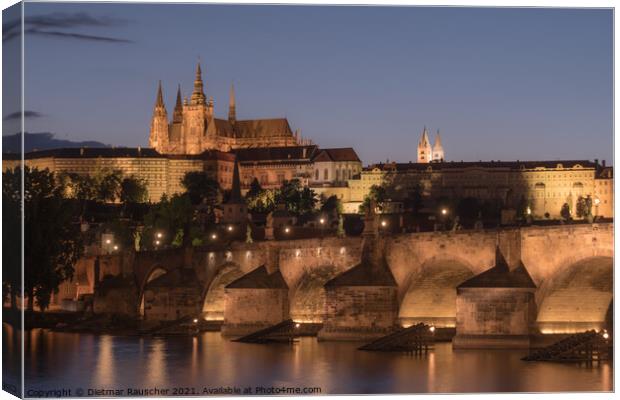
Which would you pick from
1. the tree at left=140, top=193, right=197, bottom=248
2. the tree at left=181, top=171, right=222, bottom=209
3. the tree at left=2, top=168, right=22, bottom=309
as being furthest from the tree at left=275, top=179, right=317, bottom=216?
the tree at left=2, top=168, right=22, bottom=309

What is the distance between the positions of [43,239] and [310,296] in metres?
9.98

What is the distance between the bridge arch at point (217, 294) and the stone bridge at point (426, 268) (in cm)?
4

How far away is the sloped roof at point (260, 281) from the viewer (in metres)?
55.4

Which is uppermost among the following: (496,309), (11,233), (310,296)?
(11,233)

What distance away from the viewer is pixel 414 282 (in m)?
49.1

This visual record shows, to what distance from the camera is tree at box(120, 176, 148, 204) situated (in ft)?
504

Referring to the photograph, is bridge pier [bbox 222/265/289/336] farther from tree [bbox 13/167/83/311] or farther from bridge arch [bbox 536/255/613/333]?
bridge arch [bbox 536/255/613/333]

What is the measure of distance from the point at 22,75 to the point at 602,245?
17536 mm

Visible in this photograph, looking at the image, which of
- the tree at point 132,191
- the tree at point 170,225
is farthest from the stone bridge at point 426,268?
the tree at point 132,191

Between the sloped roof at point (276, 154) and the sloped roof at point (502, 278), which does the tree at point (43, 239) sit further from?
the sloped roof at point (276, 154)

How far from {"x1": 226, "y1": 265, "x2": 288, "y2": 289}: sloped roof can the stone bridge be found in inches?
13.3

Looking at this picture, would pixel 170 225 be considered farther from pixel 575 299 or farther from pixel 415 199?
pixel 415 199

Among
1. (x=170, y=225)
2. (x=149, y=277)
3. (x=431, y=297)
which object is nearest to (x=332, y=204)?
(x=170, y=225)

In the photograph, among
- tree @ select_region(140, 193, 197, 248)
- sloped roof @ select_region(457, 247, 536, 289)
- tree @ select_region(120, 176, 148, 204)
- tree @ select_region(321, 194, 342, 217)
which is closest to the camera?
sloped roof @ select_region(457, 247, 536, 289)
